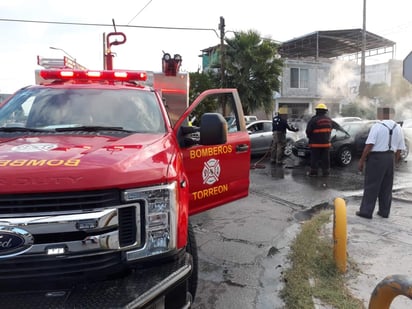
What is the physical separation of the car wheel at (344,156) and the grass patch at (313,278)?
23.6 feet

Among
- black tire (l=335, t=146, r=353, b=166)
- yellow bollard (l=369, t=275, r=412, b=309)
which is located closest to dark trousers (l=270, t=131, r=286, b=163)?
black tire (l=335, t=146, r=353, b=166)

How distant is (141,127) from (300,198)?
17.2 ft

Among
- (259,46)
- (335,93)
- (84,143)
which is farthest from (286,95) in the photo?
(84,143)

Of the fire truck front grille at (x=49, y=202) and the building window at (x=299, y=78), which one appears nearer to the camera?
the fire truck front grille at (x=49, y=202)

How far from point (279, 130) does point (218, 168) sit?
796cm

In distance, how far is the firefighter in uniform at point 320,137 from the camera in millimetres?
10031

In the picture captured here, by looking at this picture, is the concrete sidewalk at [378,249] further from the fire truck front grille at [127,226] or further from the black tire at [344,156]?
the black tire at [344,156]

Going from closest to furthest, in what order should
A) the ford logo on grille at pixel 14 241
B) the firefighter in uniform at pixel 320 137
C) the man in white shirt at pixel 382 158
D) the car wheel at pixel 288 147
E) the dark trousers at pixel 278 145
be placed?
the ford logo on grille at pixel 14 241 < the man in white shirt at pixel 382 158 < the firefighter in uniform at pixel 320 137 < the dark trousers at pixel 278 145 < the car wheel at pixel 288 147

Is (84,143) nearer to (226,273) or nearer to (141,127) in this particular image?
(141,127)

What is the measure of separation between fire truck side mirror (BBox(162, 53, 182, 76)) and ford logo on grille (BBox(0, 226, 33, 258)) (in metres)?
5.31

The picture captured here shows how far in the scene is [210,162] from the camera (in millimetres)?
4383

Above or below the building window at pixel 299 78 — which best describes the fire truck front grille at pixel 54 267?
below

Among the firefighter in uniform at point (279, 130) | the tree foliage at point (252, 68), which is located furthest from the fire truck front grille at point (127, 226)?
the tree foliage at point (252, 68)

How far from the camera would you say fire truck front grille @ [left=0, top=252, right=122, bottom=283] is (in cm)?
210
